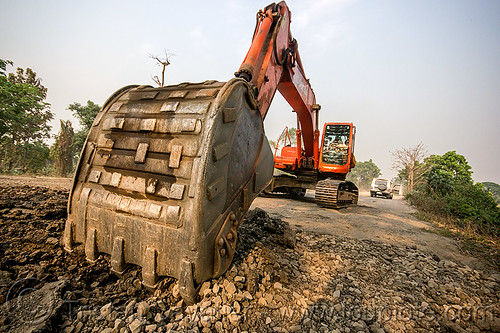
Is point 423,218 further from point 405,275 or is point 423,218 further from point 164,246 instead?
point 164,246

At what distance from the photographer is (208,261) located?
5.40ft

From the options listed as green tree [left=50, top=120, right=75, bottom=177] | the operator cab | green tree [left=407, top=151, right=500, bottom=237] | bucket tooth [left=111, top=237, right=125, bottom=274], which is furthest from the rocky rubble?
green tree [left=50, top=120, right=75, bottom=177]

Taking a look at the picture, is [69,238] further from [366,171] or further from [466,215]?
[366,171]

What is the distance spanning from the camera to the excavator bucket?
162 centimetres

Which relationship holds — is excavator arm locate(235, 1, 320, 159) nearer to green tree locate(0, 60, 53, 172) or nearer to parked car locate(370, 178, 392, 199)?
green tree locate(0, 60, 53, 172)

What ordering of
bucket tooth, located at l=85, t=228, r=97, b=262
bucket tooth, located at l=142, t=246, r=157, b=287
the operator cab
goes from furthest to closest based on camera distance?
the operator cab < bucket tooth, located at l=85, t=228, r=97, b=262 < bucket tooth, located at l=142, t=246, r=157, b=287

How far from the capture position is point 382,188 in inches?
744

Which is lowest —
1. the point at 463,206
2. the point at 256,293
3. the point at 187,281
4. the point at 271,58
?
the point at 256,293

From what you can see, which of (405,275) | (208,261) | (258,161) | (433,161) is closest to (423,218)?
(405,275)

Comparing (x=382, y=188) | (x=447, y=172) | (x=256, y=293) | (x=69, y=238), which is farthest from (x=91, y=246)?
(x=382, y=188)

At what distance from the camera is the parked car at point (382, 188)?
733 inches

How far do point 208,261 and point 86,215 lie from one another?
4.19 ft

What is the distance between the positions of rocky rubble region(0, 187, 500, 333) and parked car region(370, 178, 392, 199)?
714 inches

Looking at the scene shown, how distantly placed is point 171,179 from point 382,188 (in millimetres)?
21194
